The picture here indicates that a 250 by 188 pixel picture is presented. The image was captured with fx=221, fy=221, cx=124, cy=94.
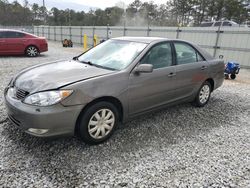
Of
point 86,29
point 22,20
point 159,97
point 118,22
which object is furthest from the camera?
point 22,20

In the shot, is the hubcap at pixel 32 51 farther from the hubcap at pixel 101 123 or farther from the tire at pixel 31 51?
the hubcap at pixel 101 123

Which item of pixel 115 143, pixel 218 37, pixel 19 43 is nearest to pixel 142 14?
pixel 218 37

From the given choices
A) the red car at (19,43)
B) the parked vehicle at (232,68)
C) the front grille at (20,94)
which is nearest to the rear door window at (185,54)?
the front grille at (20,94)

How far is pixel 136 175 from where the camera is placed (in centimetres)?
255

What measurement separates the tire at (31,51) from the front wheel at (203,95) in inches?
382

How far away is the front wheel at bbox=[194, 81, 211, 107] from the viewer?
467cm

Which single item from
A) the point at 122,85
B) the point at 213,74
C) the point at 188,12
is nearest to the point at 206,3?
the point at 188,12

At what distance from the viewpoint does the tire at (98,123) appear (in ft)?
9.41

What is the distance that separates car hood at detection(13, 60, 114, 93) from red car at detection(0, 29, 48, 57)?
876 cm

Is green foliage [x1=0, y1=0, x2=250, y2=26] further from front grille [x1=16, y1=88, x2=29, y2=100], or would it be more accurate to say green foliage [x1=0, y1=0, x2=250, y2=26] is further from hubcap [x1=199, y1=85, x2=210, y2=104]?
front grille [x1=16, y1=88, x2=29, y2=100]

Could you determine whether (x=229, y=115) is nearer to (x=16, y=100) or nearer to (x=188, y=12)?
(x=16, y=100)

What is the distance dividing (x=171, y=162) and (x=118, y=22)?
49967mm

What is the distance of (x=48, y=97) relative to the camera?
2.65 m

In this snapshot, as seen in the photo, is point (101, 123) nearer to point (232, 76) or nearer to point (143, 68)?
point (143, 68)
